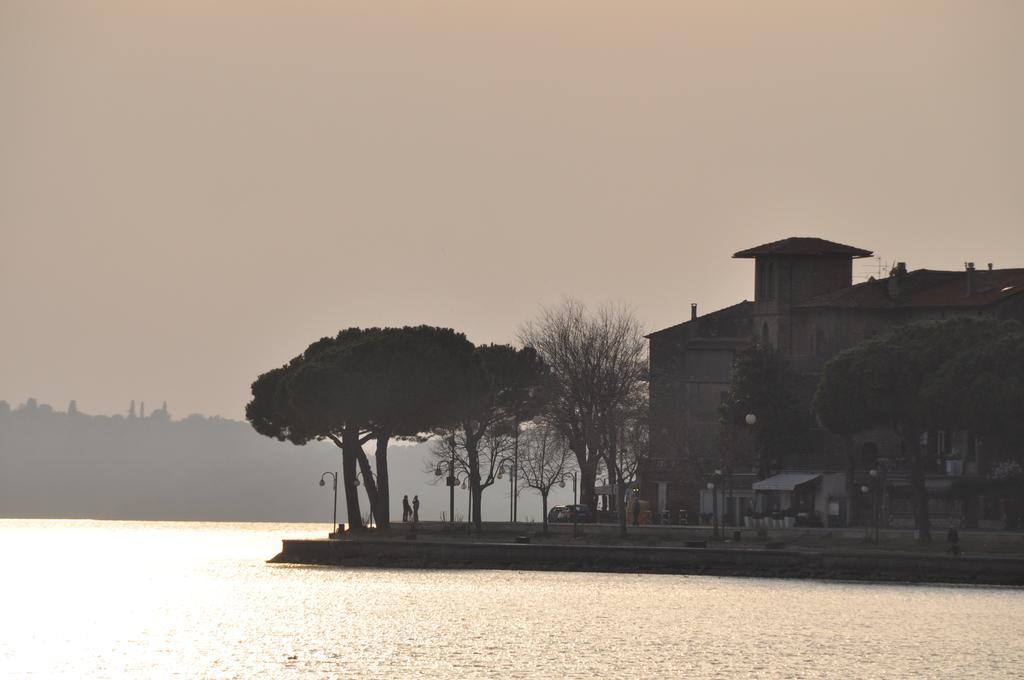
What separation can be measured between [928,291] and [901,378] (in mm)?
25981

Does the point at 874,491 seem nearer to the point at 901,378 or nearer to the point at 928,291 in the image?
the point at 901,378

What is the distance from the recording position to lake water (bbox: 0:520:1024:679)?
64.2 metres

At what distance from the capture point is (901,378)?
4023 inches

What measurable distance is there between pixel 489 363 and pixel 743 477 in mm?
14725

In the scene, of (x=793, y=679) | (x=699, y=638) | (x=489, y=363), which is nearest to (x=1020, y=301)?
(x=489, y=363)

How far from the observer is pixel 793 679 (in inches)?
2448

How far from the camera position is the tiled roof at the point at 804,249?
129125mm

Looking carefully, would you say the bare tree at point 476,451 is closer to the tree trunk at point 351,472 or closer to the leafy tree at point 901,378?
the tree trunk at point 351,472

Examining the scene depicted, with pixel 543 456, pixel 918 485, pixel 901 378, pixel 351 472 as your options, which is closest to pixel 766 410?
pixel 543 456

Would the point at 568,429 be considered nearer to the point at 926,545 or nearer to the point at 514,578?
the point at 514,578

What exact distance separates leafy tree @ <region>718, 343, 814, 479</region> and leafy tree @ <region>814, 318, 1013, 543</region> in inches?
582

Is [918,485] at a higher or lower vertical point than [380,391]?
lower

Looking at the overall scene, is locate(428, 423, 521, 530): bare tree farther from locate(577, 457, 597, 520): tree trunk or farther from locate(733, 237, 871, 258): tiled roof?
locate(733, 237, 871, 258): tiled roof

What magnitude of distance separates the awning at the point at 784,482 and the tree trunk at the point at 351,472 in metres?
20.2
